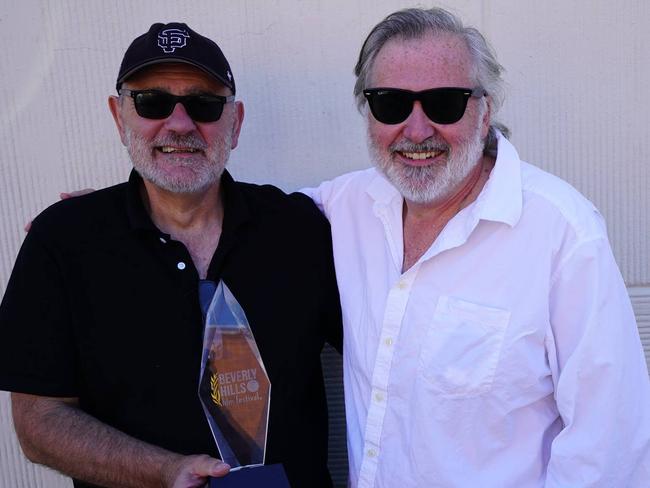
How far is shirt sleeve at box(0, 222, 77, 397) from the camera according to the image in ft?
6.57

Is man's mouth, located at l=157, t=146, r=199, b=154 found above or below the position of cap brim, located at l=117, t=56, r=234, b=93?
below

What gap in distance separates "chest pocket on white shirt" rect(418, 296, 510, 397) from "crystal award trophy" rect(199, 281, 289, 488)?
1.72 feet

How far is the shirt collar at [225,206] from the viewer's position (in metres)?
2.14

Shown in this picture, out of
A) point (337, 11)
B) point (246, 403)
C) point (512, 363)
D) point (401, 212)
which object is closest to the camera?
point (512, 363)

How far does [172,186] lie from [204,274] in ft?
1.00

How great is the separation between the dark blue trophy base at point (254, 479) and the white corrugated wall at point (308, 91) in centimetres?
134

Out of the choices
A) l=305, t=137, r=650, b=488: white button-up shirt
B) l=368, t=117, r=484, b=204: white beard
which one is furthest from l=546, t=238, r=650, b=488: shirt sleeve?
l=368, t=117, r=484, b=204: white beard

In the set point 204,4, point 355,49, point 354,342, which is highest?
point 204,4

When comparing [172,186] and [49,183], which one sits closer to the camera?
[172,186]

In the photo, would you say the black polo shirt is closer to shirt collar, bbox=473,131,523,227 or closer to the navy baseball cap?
the navy baseball cap

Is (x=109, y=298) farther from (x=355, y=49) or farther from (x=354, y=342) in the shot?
(x=355, y=49)

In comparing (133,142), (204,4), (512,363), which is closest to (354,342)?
(512,363)

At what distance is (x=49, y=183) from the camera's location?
2.81 m

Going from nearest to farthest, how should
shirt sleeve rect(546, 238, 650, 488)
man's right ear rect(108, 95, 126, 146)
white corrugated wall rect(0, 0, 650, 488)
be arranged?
shirt sleeve rect(546, 238, 650, 488)
man's right ear rect(108, 95, 126, 146)
white corrugated wall rect(0, 0, 650, 488)
